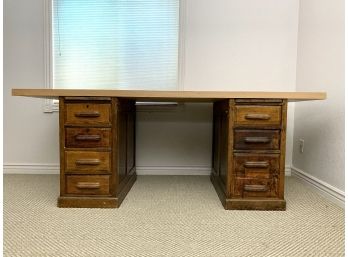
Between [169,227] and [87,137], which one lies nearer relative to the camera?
[169,227]

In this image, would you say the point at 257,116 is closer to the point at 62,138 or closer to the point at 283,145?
the point at 283,145

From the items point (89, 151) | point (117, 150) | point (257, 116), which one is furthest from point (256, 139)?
point (89, 151)

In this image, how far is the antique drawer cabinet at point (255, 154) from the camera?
1.59 metres

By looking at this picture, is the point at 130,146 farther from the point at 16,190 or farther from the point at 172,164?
the point at 16,190

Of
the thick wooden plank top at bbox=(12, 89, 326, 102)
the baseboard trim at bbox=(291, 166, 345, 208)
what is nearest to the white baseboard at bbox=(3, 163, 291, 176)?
the baseboard trim at bbox=(291, 166, 345, 208)

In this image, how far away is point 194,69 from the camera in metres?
2.42

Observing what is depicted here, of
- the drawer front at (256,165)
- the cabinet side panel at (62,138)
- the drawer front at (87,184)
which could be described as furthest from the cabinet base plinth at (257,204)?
the cabinet side panel at (62,138)

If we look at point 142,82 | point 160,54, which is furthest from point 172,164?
point 160,54

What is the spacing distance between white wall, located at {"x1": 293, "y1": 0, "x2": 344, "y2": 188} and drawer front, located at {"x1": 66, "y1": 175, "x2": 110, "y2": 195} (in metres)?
1.43

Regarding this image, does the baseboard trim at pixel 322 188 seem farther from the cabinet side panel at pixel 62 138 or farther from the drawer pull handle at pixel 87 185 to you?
the cabinet side panel at pixel 62 138

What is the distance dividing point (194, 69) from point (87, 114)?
1141 millimetres

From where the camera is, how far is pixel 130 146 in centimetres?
216

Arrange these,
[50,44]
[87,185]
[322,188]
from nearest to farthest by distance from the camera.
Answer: [87,185] < [322,188] < [50,44]

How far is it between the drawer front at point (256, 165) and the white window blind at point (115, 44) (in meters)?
1.06
